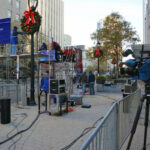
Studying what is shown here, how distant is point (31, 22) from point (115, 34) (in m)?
16.1

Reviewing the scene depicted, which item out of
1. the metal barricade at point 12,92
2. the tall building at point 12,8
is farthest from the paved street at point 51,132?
the tall building at point 12,8

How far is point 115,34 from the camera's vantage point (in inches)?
923

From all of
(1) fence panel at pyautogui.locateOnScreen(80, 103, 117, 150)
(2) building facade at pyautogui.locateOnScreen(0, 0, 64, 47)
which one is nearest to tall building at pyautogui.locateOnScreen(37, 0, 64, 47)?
(2) building facade at pyautogui.locateOnScreen(0, 0, 64, 47)

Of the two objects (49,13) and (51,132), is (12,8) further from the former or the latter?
(49,13)

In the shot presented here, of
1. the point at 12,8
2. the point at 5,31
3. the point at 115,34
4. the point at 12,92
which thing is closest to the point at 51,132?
the point at 5,31

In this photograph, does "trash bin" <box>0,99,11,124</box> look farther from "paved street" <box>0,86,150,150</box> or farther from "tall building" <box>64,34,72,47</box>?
"tall building" <box>64,34,72,47</box>

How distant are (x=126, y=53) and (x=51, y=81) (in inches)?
159

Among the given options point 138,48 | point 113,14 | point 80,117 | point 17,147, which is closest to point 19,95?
point 80,117

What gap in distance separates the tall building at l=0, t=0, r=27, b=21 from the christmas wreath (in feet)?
112

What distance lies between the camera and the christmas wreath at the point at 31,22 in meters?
9.31

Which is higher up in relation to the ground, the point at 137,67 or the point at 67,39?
the point at 67,39

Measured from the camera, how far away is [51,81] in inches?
278

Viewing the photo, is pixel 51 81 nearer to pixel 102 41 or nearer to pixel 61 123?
pixel 61 123

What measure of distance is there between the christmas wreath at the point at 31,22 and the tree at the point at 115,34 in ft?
51.8
